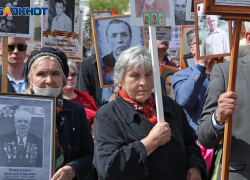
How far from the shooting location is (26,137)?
2.72 meters

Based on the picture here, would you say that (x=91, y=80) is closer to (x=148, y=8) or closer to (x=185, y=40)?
(x=185, y=40)

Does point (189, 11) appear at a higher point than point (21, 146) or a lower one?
higher

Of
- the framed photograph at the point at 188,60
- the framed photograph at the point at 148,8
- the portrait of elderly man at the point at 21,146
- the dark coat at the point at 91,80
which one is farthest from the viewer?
the framed photograph at the point at 188,60

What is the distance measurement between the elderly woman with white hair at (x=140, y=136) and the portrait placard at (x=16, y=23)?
1.11 m

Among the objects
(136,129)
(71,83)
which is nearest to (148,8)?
(136,129)

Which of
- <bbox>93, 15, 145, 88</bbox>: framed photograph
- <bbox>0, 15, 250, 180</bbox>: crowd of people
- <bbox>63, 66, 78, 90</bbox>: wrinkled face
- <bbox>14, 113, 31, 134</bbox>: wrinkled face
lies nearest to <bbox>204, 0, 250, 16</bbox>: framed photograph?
<bbox>0, 15, 250, 180</bbox>: crowd of people

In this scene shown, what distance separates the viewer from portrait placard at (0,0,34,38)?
3.40m

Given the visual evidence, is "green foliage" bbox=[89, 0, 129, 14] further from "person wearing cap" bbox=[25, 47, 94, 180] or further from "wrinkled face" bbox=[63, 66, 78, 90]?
"person wearing cap" bbox=[25, 47, 94, 180]

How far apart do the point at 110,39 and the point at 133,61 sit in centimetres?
206

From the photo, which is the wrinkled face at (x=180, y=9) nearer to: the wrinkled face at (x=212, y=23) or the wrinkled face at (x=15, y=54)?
the wrinkled face at (x=212, y=23)

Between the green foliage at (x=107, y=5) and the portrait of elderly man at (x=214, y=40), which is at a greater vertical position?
the green foliage at (x=107, y=5)

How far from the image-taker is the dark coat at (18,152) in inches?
104

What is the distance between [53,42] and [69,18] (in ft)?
1.25

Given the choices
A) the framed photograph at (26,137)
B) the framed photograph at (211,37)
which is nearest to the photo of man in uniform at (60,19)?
the framed photograph at (211,37)
